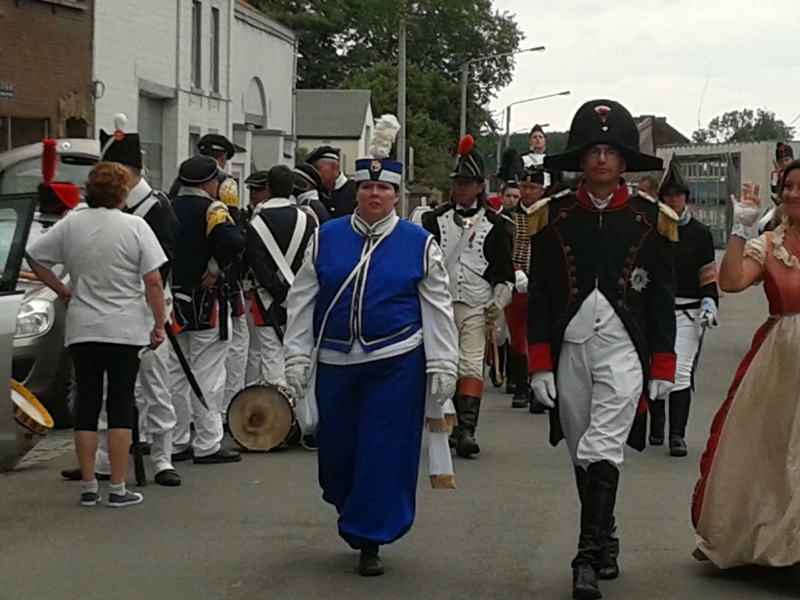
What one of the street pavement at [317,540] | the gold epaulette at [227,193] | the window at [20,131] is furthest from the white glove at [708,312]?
the window at [20,131]

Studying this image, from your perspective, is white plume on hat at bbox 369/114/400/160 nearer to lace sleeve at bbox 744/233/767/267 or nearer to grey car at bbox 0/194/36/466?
lace sleeve at bbox 744/233/767/267

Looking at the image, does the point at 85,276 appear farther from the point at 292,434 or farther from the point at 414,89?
the point at 414,89

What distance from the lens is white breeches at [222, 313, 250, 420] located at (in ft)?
39.9

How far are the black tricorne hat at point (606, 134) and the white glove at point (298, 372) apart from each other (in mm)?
1485

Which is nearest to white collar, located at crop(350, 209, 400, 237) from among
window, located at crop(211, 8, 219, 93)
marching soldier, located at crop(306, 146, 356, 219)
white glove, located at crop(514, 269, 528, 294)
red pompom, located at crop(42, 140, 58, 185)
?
red pompom, located at crop(42, 140, 58, 185)

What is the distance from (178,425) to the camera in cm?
1112

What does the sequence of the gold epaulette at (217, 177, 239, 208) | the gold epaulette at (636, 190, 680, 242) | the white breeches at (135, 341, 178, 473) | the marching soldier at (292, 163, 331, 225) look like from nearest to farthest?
the gold epaulette at (636, 190, 680, 242) < the white breeches at (135, 341, 178, 473) < the gold epaulette at (217, 177, 239, 208) < the marching soldier at (292, 163, 331, 225)

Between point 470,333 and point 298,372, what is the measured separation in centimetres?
417

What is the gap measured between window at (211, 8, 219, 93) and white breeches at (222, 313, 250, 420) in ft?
86.7

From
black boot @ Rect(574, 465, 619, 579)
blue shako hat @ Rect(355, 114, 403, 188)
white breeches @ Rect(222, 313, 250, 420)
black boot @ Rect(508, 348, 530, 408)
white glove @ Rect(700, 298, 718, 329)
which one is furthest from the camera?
black boot @ Rect(508, 348, 530, 408)

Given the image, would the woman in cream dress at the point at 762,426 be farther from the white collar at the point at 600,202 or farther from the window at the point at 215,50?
the window at the point at 215,50

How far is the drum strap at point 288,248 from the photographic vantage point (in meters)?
12.0

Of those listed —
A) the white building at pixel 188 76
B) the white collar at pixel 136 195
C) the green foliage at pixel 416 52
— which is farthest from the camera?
the green foliage at pixel 416 52

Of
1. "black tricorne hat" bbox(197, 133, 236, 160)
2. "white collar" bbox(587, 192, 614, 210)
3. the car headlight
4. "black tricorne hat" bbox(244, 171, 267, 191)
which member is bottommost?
the car headlight
